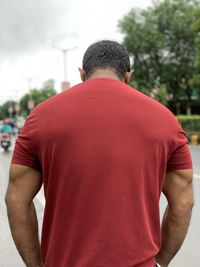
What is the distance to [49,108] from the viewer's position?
2.00 m

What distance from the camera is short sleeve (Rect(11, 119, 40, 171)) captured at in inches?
79.3

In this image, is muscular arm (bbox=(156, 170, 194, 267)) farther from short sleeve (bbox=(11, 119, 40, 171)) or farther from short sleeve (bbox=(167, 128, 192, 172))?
short sleeve (bbox=(11, 119, 40, 171))

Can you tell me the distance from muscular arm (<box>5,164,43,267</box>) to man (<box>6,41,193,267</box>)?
0.02m

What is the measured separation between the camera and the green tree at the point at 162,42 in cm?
4634

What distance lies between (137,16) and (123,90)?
46.8m

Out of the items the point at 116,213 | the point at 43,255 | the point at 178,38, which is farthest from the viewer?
the point at 178,38

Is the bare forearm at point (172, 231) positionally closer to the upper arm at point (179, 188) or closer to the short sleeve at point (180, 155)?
the upper arm at point (179, 188)

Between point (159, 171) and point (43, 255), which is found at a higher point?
point (159, 171)

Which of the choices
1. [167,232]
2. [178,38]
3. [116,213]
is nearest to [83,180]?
[116,213]

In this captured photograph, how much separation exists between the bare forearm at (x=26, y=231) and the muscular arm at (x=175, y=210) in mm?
507

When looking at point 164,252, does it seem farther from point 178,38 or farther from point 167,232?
point 178,38

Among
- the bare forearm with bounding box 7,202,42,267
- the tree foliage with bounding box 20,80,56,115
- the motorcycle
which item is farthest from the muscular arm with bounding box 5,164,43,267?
the tree foliage with bounding box 20,80,56,115

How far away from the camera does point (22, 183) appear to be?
6.92 feet

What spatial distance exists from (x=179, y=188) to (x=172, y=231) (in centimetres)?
19
